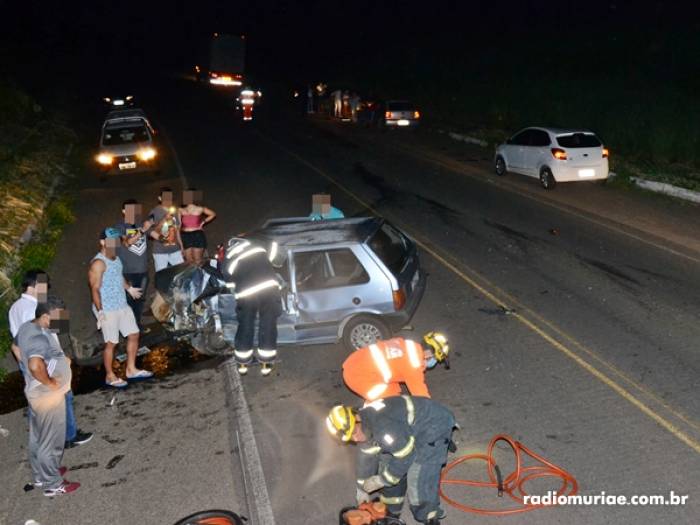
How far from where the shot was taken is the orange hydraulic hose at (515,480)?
17.2 ft

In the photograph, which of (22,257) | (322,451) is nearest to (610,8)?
(22,257)

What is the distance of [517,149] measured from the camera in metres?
18.6

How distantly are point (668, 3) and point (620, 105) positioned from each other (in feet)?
67.8

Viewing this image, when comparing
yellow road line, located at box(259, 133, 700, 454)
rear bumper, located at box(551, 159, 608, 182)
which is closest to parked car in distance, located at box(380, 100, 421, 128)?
rear bumper, located at box(551, 159, 608, 182)

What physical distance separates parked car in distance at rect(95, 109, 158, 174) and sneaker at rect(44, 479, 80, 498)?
1480cm

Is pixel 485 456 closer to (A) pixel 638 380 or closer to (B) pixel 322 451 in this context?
(B) pixel 322 451

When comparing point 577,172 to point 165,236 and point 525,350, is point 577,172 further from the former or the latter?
point 165,236

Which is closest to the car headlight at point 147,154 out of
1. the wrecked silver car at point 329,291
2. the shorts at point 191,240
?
the shorts at point 191,240

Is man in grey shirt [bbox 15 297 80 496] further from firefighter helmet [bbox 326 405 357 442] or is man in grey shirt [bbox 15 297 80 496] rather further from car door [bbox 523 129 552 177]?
car door [bbox 523 129 552 177]

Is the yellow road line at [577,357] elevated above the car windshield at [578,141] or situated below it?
below

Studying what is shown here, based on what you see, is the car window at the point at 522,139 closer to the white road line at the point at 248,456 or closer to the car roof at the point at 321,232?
the car roof at the point at 321,232

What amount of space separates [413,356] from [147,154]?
1666cm

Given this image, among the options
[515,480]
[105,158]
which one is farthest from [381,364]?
[105,158]

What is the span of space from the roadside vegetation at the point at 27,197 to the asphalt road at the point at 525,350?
2.04 ft
